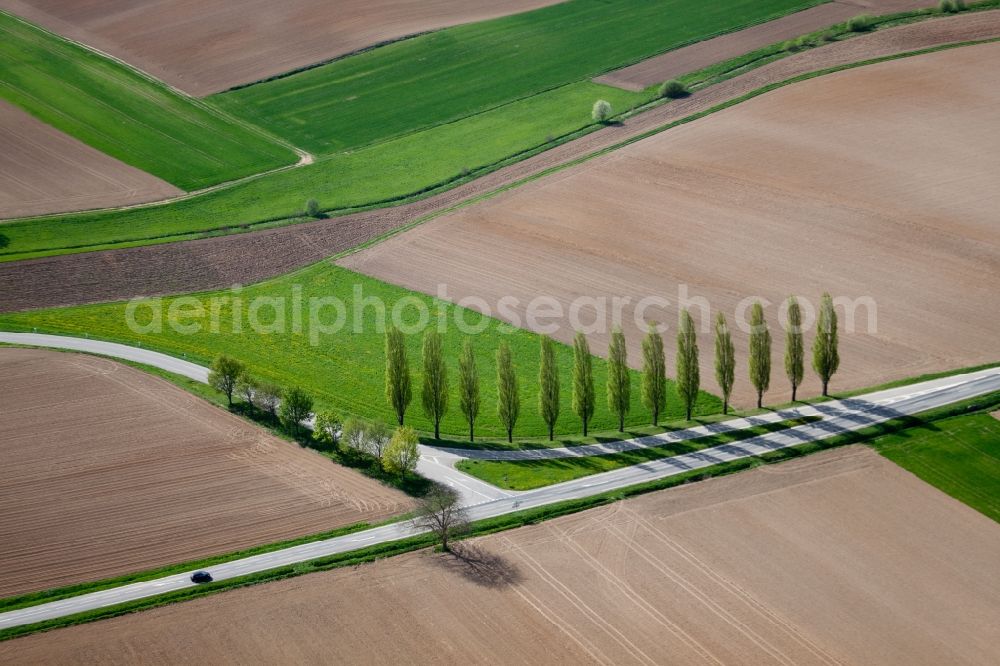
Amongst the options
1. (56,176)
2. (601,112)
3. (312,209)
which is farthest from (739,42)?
(56,176)

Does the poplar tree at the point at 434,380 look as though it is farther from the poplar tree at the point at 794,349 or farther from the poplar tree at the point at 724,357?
the poplar tree at the point at 794,349

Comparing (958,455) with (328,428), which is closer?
(958,455)

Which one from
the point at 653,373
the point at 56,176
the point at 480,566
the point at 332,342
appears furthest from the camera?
the point at 56,176

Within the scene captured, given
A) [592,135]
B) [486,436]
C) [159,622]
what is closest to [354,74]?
[592,135]

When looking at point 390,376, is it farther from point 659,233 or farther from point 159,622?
point 659,233

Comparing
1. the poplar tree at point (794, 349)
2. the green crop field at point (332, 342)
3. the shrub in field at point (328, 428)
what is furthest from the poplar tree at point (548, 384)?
the poplar tree at point (794, 349)

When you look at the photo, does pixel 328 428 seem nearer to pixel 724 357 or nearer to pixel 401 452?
pixel 401 452

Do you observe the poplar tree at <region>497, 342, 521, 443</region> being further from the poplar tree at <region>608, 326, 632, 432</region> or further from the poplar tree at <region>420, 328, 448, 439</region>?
the poplar tree at <region>608, 326, 632, 432</region>
